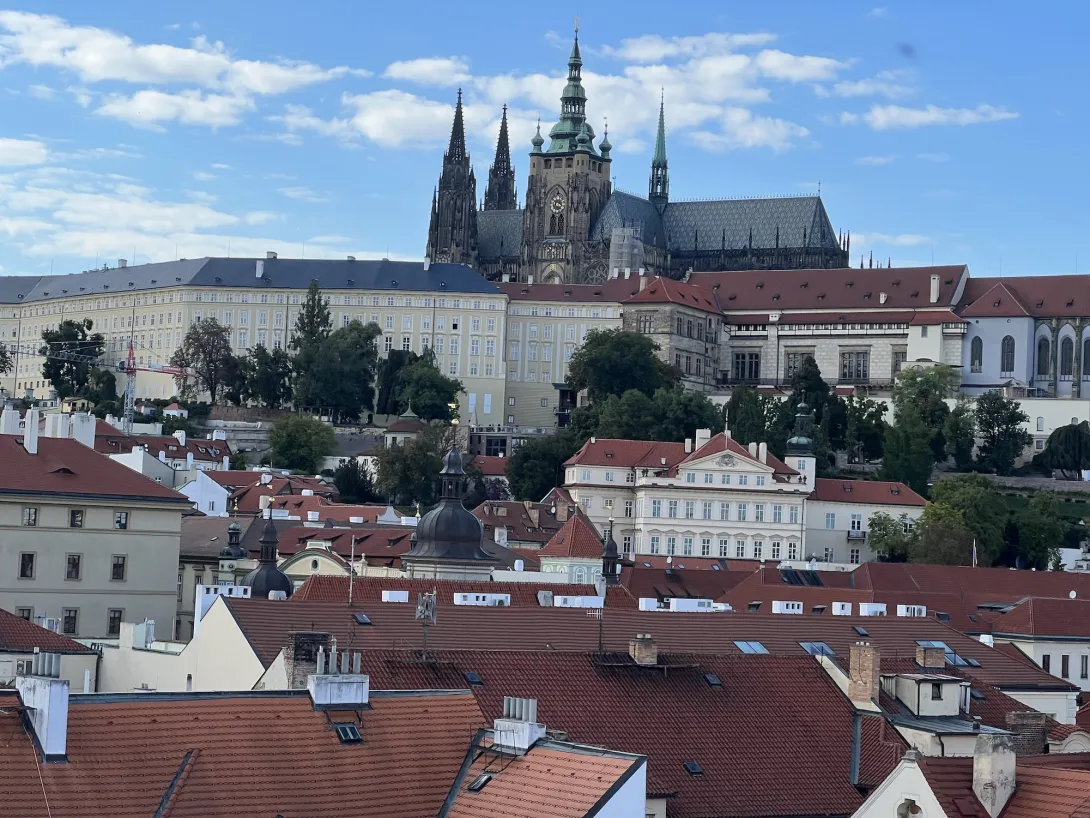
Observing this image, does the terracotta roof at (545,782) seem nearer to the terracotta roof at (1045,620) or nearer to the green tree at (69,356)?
the terracotta roof at (1045,620)

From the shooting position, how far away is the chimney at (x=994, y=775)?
25.6m

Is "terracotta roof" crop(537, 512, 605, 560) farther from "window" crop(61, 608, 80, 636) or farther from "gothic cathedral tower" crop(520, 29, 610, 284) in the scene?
"gothic cathedral tower" crop(520, 29, 610, 284)

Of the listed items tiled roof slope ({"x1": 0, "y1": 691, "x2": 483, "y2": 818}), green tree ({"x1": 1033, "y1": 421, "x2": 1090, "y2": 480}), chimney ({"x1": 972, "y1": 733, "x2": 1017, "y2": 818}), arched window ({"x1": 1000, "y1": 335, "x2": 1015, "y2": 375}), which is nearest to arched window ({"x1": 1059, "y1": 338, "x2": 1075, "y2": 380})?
arched window ({"x1": 1000, "y1": 335, "x2": 1015, "y2": 375})

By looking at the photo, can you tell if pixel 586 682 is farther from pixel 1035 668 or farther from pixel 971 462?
pixel 971 462

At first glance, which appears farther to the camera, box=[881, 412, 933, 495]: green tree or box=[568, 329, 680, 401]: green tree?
box=[568, 329, 680, 401]: green tree

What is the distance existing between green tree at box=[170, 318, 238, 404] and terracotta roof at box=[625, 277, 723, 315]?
2981 centimetres

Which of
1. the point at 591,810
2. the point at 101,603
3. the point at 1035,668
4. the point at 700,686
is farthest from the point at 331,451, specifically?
the point at 591,810

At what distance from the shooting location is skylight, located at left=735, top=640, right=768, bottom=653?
1745 inches

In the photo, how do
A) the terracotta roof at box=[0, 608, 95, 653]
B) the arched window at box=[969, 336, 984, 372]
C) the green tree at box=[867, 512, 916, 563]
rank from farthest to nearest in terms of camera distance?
the arched window at box=[969, 336, 984, 372], the green tree at box=[867, 512, 916, 563], the terracotta roof at box=[0, 608, 95, 653]

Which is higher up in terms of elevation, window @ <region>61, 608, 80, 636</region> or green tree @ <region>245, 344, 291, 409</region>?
green tree @ <region>245, 344, 291, 409</region>

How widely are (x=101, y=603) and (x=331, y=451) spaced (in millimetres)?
80993

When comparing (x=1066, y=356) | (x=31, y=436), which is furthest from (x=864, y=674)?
(x=1066, y=356)

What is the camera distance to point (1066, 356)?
154 m

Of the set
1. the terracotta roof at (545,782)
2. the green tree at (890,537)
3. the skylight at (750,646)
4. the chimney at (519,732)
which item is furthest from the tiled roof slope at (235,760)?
the green tree at (890,537)
